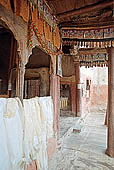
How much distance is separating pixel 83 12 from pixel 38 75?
5.97 ft

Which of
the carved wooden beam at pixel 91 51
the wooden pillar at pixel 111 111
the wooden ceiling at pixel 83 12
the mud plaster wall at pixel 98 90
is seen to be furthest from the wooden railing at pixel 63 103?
the wooden ceiling at pixel 83 12

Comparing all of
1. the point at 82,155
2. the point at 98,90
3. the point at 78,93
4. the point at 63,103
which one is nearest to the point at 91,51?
the point at 78,93

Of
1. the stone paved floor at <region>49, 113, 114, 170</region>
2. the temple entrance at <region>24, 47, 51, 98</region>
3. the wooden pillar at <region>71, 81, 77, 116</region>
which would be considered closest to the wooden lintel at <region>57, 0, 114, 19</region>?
the temple entrance at <region>24, 47, 51, 98</region>

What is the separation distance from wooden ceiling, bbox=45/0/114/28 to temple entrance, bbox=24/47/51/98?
96 cm

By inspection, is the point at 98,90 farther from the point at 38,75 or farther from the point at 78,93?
the point at 38,75

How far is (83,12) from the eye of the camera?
2725 mm

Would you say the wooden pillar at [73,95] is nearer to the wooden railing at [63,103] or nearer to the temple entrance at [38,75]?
the wooden railing at [63,103]

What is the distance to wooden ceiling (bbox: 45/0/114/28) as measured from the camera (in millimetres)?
2539

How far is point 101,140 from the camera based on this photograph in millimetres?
4270

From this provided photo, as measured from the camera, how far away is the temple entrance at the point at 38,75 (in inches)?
134

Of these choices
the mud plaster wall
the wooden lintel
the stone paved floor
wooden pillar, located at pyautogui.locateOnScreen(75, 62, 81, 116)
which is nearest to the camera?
the wooden lintel

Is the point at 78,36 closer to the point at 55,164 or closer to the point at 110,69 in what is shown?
the point at 110,69

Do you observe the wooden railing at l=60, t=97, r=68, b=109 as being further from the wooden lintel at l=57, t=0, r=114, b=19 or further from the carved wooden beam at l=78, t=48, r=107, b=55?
the wooden lintel at l=57, t=0, r=114, b=19

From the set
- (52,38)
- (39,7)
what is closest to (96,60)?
(52,38)
